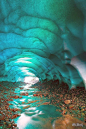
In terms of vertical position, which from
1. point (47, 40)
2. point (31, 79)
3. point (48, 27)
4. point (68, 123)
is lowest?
point (68, 123)

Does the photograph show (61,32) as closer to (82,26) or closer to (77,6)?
(82,26)

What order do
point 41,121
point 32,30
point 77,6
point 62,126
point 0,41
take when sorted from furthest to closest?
1. point 0,41
2. point 32,30
3. point 77,6
4. point 41,121
5. point 62,126

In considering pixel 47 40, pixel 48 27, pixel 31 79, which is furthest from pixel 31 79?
pixel 48 27

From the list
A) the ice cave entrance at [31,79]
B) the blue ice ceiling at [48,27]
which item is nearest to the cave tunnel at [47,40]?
the blue ice ceiling at [48,27]

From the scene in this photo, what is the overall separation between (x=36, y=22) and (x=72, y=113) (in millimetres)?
4091

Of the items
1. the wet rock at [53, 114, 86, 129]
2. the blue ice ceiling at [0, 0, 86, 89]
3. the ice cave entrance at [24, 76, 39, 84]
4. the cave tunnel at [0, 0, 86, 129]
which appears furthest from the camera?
the ice cave entrance at [24, 76, 39, 84]

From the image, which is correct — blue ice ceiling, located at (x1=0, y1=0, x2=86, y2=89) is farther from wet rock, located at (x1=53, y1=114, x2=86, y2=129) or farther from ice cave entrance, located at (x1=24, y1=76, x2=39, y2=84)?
ice cave entrance, located at (x1=24, y1=76, x2=39, y2=84)

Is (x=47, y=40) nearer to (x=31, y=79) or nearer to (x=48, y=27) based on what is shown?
(x=48, y=27)

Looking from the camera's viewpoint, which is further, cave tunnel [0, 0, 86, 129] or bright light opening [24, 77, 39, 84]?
bright light opening [24, 77, 39, 84]

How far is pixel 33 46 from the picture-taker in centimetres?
714

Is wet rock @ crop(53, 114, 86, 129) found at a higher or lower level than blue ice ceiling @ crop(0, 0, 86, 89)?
lower

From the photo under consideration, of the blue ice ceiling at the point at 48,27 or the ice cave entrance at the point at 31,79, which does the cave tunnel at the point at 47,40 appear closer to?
the blue ice ceiling at the point at 48,27

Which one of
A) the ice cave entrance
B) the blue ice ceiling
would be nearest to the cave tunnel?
the blue ice ceiling

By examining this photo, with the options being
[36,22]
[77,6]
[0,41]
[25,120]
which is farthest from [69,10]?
[0,41]
